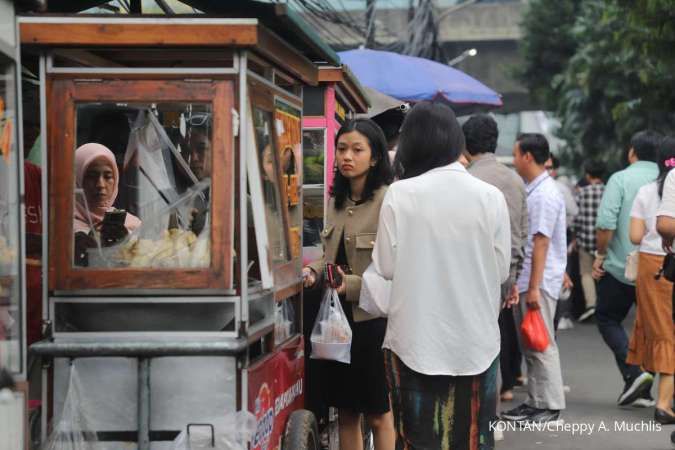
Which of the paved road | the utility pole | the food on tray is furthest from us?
the utility pole

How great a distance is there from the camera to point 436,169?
15.5 ft

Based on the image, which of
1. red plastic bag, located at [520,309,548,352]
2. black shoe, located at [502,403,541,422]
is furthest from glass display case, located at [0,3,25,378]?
black shoe, located at [502,403,541,422]

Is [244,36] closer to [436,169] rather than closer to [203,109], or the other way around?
[203,109]

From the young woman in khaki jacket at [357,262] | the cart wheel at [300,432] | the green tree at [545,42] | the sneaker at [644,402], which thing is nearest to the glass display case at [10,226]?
the cart wheel at [300,432]

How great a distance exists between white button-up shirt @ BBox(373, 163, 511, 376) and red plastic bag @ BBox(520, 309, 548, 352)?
3.23 m

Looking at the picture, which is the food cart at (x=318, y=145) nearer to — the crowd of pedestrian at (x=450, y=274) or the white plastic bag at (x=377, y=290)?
the crowd of pedestrian at (x=450, y=274)


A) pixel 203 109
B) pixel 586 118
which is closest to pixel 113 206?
pixel 203 109

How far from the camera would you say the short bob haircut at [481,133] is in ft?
25.1

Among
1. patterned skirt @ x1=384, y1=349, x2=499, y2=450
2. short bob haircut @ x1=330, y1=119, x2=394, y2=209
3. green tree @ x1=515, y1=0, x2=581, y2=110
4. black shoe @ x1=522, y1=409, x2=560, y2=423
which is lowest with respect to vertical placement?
black shoe @ x1=522, y1=409, x2=560, y2=423

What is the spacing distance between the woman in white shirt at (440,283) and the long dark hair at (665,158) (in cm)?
357

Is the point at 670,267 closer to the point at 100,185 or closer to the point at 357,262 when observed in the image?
the point at 357,262

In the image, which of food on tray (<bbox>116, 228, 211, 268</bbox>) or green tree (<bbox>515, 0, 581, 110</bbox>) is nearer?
food on tray (<bbox>116, 228, 211, 268</bbox>)

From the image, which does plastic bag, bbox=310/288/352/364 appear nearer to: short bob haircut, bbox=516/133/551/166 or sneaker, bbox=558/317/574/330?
short bob haircut, bbox=516/133/551/166

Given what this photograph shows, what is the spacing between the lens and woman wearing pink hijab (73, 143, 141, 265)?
4.70m
